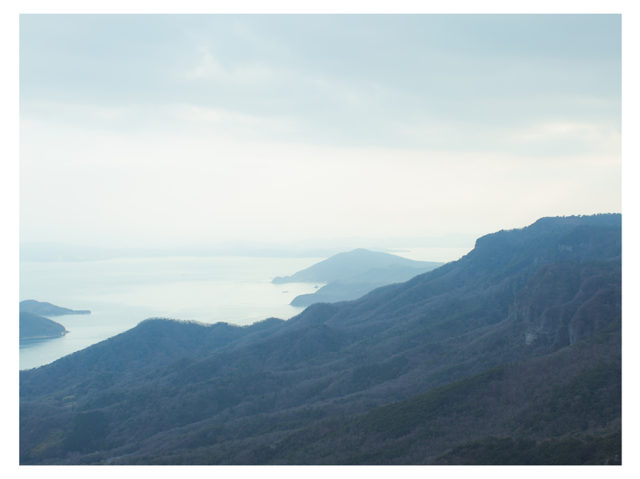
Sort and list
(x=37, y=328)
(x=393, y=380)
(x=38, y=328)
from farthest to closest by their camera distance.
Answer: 1. (x=38, y=328)
2. (x=37, y=328)
3. (x=393, y=380)

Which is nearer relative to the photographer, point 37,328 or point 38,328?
point 37,328

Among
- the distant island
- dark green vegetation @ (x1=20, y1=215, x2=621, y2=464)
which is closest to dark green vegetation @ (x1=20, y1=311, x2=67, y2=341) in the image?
the distant island

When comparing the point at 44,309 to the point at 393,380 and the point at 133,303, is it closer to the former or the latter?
the point at 133,303

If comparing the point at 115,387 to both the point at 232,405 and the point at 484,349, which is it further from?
the point at 484,349

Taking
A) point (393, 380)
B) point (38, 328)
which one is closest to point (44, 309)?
point (38, 328)

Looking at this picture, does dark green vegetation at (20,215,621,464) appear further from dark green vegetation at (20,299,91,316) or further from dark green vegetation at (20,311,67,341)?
dark green vegetation at (20,299,91,316)

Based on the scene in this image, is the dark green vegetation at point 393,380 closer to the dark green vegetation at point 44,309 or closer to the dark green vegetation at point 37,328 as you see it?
the dark green vegetation at point 37,328
